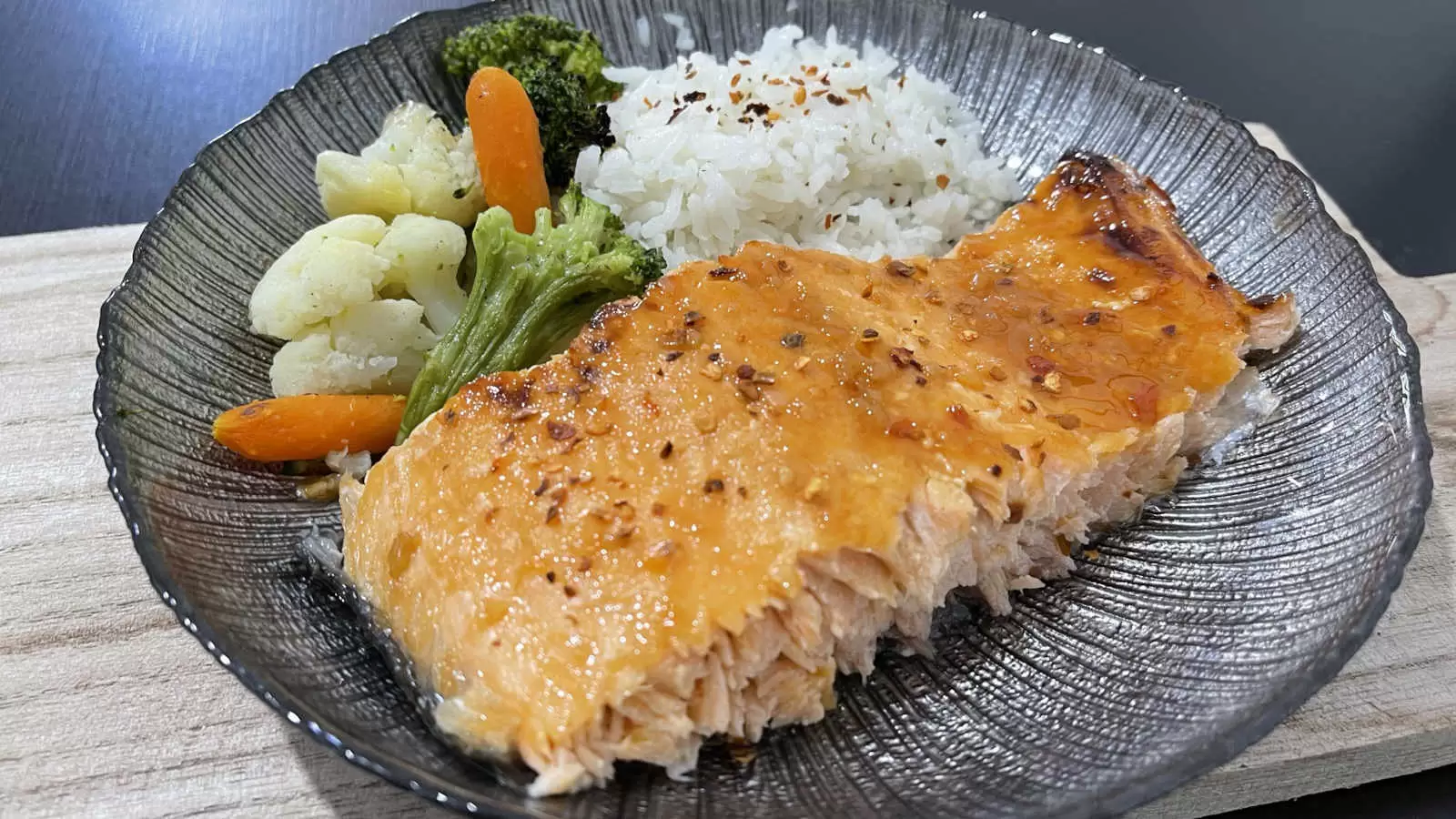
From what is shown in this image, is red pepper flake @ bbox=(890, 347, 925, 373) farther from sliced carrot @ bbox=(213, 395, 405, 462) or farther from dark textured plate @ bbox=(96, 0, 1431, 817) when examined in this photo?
sliced carrot @ bbox=(213, 395, 405, 462)

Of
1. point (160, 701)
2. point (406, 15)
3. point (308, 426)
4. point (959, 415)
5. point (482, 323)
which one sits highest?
point (959, 415)

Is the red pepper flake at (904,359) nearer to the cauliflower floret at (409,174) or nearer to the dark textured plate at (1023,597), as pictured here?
the dark textured plate at (1023,597)

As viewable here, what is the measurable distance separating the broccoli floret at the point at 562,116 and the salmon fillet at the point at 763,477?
1.15 m

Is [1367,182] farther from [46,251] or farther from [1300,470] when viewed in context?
[46,251]

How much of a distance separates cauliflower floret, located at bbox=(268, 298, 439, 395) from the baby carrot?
58 cm

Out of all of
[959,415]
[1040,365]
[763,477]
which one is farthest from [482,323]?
[1040,365]

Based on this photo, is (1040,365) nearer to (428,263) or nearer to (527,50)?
(428,263)

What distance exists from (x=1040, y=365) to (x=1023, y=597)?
0.61 meters

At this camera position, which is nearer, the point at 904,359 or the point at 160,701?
the point at 160,701

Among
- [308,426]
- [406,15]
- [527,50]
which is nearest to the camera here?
[308,426]

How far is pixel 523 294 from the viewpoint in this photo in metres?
3.02

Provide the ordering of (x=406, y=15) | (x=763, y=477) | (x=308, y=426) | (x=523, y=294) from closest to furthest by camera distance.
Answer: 1. (x=763, y=477)
2. (x=308, y=426)
3. (x=523, y=294)
4. (x=406, y=15)

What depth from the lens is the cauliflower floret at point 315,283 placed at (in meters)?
2.88

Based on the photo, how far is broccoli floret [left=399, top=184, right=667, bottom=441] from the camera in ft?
9.52
